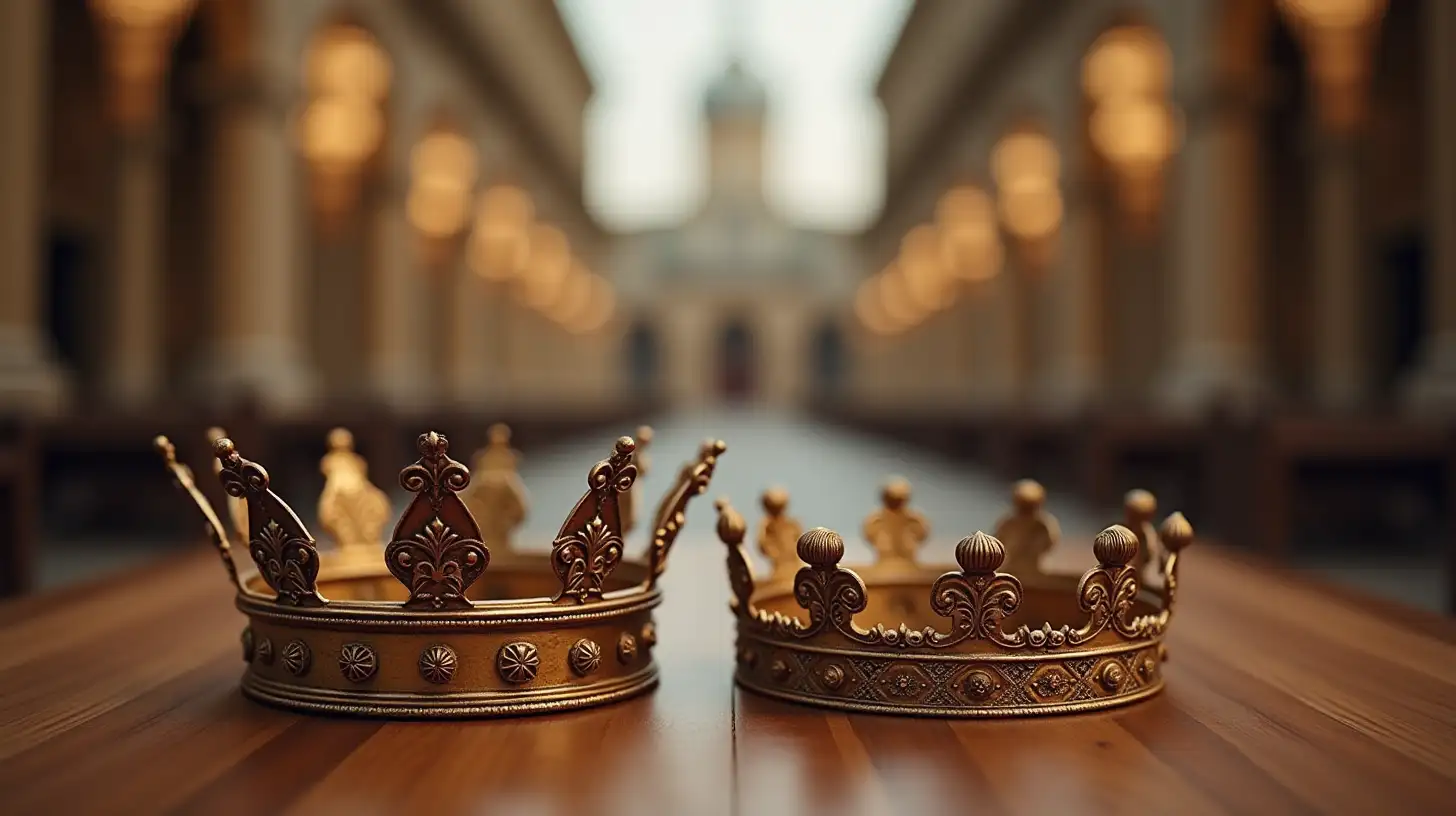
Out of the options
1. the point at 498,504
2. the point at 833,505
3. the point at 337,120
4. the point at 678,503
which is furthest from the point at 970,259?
the point at 678,503

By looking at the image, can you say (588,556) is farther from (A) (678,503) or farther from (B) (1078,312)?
(B) (1078,312)

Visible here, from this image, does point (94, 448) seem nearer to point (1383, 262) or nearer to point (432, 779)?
point (432, 779)

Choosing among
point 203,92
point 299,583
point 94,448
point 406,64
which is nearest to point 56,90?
point 203,92

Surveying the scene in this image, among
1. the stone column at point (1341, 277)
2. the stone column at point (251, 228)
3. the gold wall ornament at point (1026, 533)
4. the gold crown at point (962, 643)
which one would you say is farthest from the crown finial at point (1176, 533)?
the stone column at point (1341, 277)

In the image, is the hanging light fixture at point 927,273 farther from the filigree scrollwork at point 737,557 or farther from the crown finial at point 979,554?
the crown finial at point 979,554

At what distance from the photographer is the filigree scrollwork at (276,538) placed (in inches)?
99.3

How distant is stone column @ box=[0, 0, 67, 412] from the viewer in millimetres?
8766

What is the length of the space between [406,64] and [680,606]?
1836cm

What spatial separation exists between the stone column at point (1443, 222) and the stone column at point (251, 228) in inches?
397

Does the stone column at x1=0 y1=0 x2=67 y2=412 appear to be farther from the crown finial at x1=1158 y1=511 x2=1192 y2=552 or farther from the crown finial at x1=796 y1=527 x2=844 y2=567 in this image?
the crown finial at x1=1158 y1=511 x2=1192 y2=552

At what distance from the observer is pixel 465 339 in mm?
26031

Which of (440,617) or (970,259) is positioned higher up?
(970,259)

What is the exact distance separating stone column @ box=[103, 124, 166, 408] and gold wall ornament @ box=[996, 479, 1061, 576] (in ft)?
47.1

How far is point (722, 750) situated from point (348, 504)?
4.73 ft
